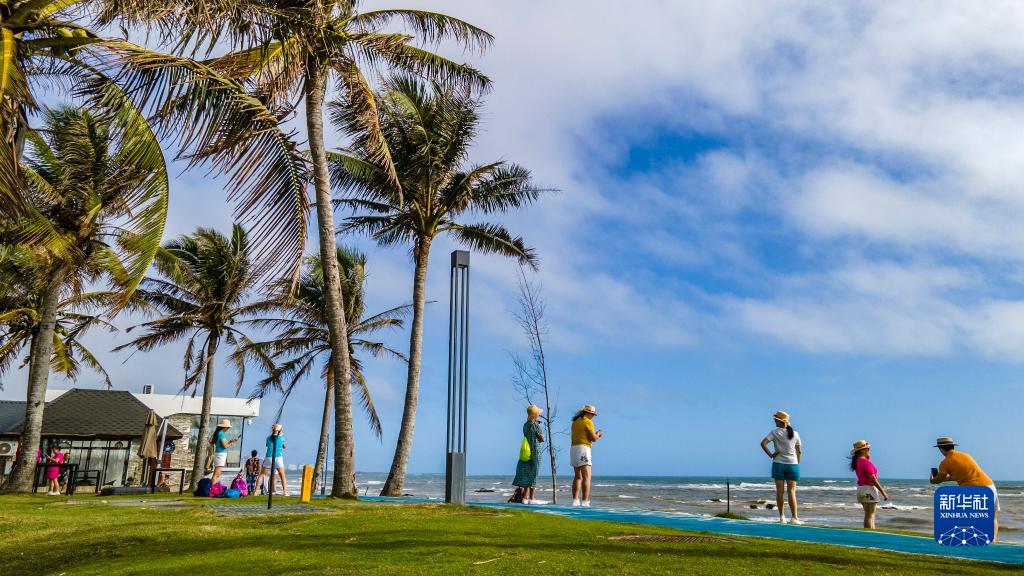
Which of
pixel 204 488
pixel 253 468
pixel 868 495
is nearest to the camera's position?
pixel 868 495

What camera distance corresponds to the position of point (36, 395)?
20609 millimetres

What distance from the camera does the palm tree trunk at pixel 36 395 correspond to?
19859 millimetres

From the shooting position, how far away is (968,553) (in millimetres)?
7402

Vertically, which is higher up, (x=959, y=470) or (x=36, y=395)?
(x=36, y=395)

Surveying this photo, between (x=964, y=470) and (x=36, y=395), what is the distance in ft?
70.5

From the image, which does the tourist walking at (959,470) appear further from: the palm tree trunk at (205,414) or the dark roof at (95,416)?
the dark roof at (95,416)

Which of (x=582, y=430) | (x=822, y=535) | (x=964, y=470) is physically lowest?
(x=822, y=535)

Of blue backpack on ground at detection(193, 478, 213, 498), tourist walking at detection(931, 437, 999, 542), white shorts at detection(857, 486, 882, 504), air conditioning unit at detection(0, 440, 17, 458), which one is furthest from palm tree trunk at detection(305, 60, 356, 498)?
air conditioning unit at detection(0, 440, 17, 458)

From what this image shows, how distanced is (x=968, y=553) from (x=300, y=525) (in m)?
6.93

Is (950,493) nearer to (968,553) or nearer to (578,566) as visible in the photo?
(968,553)

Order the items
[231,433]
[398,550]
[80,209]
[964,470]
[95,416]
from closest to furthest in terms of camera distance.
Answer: [398,550] → [964,470] → [80,209] → [95,416] → [231,433]

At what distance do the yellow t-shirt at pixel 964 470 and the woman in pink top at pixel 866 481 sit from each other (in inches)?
86.0

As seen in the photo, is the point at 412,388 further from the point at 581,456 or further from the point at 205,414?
the point at 205,414

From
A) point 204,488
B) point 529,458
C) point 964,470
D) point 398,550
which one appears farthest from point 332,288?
point 964,470
